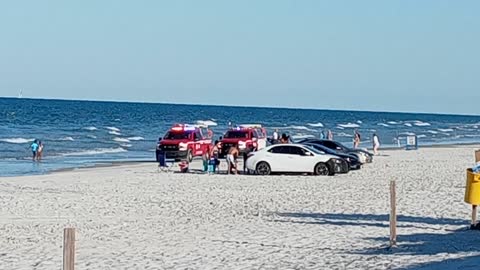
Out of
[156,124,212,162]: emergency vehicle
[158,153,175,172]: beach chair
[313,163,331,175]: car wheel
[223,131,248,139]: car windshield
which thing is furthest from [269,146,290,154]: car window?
[223,131,248,139]: car windshield

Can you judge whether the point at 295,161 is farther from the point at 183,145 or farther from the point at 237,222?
the point at 237,222

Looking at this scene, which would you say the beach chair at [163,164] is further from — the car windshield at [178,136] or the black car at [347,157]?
the black car at [347,157]

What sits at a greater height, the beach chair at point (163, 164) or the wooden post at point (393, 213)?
the beach chair at point (163, 164)

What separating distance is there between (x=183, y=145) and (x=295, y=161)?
933 cm

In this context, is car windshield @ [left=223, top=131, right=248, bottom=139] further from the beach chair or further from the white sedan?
the white sedan

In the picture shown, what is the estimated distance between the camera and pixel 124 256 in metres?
14.9

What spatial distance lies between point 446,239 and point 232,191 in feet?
40.6

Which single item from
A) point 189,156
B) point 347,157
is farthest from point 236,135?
point 347,157

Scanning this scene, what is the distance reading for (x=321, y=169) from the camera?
34.2m

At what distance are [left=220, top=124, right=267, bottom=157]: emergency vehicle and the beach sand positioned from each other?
34.1 feet

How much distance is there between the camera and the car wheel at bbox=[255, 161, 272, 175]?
3428 centimetres

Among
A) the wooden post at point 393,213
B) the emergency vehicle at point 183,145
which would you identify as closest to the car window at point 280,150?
the emergency vehicle at point 183,145

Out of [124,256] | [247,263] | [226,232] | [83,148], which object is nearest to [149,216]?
[226,232]

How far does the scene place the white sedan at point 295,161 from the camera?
3412 cm
